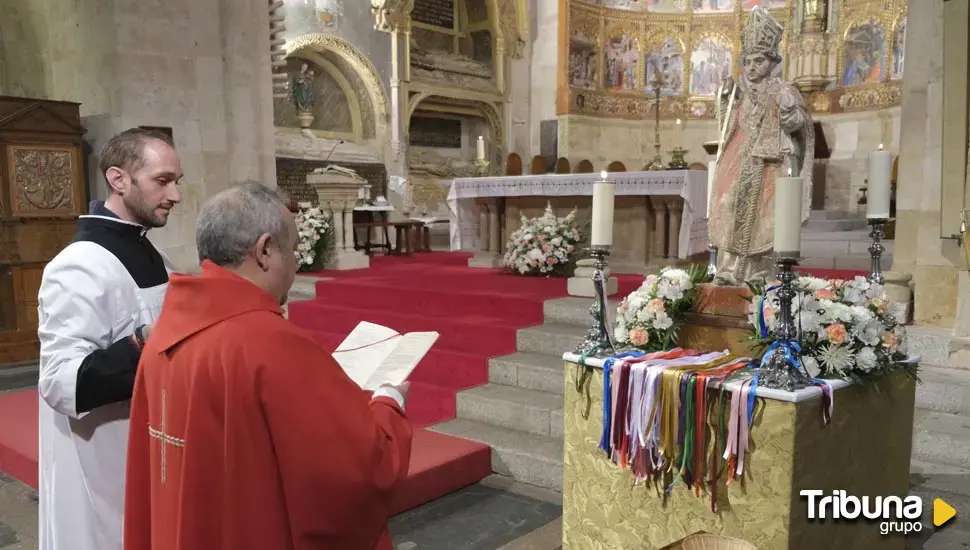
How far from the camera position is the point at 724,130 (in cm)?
382

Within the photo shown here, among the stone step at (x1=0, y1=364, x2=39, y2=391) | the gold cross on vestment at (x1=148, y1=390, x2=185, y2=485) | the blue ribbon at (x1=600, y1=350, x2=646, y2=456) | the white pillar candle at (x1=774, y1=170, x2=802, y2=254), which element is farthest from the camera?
the stone step at (x1=0, y1=364, x2=39, y2=391)

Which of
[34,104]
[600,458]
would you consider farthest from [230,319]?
[34,104]

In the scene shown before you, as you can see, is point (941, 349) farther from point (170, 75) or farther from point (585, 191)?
point (170, 75)

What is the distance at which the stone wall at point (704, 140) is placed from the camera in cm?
1210

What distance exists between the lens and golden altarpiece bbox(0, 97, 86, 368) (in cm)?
661

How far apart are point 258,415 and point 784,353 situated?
174 centimetres

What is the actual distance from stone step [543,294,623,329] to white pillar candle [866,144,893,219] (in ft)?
6.27

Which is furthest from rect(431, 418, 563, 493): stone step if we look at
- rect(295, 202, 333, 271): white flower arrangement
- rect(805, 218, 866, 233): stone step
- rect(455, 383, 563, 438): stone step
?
rect(805, 218, 866, 233): stone step

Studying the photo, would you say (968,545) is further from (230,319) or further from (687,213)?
(687,213)

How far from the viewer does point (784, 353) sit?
93.6 inches

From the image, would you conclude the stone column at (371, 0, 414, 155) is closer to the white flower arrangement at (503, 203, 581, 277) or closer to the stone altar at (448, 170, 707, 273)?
the stone altar at (448, 170, 707, 273)

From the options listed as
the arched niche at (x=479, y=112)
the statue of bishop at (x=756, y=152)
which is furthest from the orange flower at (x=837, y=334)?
the arched niche at (x=479, y=112)

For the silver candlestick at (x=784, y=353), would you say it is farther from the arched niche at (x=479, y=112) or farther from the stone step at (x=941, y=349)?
the arched niche at (x=479, y=112)

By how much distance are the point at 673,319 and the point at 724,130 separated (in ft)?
4.21
